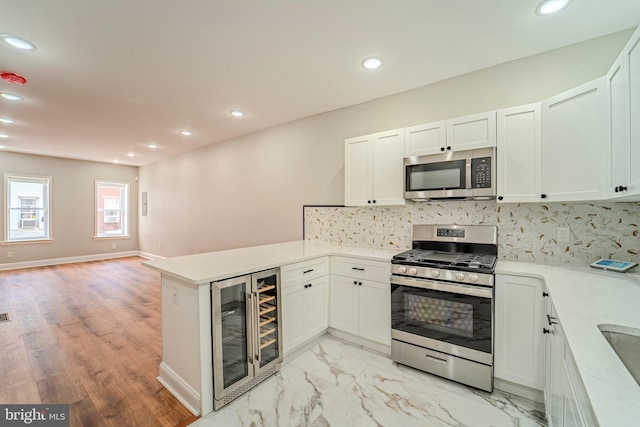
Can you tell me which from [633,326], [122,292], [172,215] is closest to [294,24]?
[633,326]

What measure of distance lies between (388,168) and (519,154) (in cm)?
105

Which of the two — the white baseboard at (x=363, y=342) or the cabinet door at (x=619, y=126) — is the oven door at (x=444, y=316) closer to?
the white baseboard at (x=363, y=342)

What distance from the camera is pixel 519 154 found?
6.90 feet

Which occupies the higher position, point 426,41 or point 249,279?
point 426,41

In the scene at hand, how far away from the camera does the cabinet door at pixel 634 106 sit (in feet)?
4.44

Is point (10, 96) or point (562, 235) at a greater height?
point (10, 96)

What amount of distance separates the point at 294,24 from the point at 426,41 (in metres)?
1.02

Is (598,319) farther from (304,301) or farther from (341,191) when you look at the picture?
(341,191)

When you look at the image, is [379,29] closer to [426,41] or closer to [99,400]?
[426,41]

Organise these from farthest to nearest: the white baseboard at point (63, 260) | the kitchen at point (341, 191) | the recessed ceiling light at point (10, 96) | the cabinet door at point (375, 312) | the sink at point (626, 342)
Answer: the white baseboard at point (63, 260), the recessed ceiling light at point (10, 96), the cabinet door at point (375, 312), the kitchen at point (341, 191), the sink at point (626, 342)

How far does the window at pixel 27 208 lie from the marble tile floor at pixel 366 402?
751 cm

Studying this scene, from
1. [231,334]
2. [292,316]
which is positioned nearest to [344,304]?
[292,316]

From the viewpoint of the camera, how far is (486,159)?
218 cm

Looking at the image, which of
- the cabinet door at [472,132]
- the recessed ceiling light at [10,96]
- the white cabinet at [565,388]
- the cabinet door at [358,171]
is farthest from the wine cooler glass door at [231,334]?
the recessed ceiling light at [10,96]
